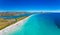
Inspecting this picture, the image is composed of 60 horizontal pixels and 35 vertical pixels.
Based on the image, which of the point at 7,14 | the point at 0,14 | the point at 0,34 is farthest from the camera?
the point at 7,14

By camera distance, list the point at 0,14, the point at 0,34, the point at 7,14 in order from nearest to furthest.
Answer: the point at 0,34
the point at 0,14
the point at 7,14

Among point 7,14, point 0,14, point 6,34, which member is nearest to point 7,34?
point 6,34

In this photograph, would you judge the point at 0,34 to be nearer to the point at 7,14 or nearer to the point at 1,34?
the point at 1,34

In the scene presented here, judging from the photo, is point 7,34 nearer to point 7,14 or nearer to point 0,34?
point 0,34

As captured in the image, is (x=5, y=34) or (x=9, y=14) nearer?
(x=5, y=34)

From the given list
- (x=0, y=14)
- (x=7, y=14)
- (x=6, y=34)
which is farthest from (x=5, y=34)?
(x=7, y=14)

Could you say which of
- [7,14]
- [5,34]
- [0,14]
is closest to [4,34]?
[5,34]

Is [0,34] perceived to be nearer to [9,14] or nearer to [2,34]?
[2,34]

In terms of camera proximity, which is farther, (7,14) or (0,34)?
(7,14)
